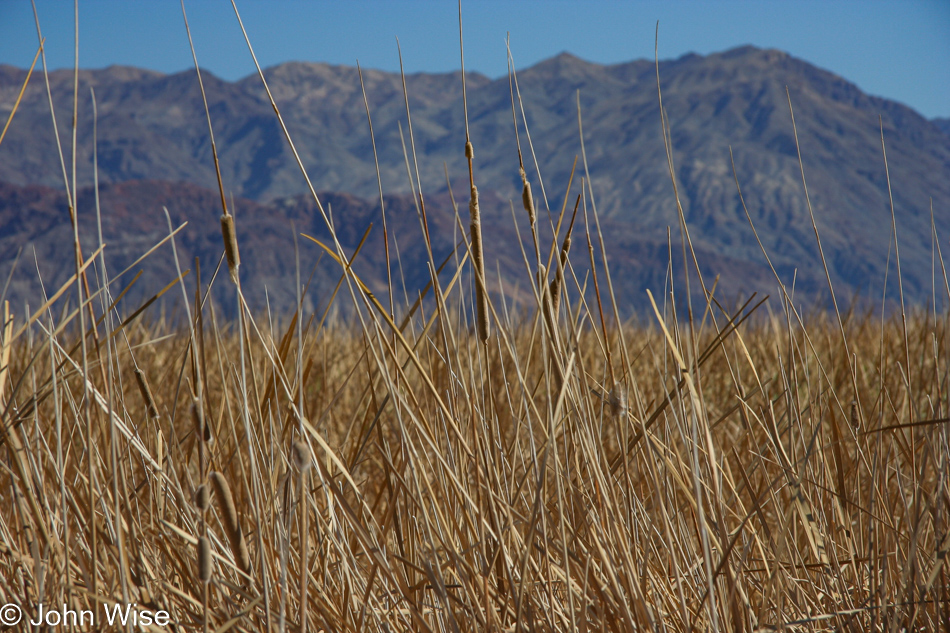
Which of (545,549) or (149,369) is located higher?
(545,549)

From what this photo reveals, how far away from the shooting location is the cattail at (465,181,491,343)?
741 millimetres

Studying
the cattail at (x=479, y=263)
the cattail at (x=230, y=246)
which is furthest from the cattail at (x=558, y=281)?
the cattail at (x=230, y=246)

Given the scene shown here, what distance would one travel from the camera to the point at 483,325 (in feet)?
2.74

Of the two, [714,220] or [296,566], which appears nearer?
[296,566]

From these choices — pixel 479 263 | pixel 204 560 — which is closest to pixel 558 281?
pixel 479 263

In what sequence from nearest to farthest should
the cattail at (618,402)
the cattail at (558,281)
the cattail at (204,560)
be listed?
1. the cattail at (204,560)
2. the cattail at (618,402)
3. the cattail at (558,281)

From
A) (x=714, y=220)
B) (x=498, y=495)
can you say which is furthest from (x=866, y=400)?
(x=714, y=220)

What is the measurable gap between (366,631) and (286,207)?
163382mm

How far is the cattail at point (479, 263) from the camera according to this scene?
29.2 inches

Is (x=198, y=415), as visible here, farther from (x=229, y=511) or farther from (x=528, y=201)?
(x=528, y=201)

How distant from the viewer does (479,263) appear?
774mm

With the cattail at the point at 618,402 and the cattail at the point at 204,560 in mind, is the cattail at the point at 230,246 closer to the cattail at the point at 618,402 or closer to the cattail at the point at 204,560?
the cattail at the point at 204,560

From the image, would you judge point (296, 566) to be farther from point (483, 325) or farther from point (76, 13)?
point (76, 13)

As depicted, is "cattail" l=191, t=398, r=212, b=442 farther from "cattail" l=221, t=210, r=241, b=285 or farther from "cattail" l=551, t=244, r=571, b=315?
"cattail" l=551, t=244, r=571, b=315
